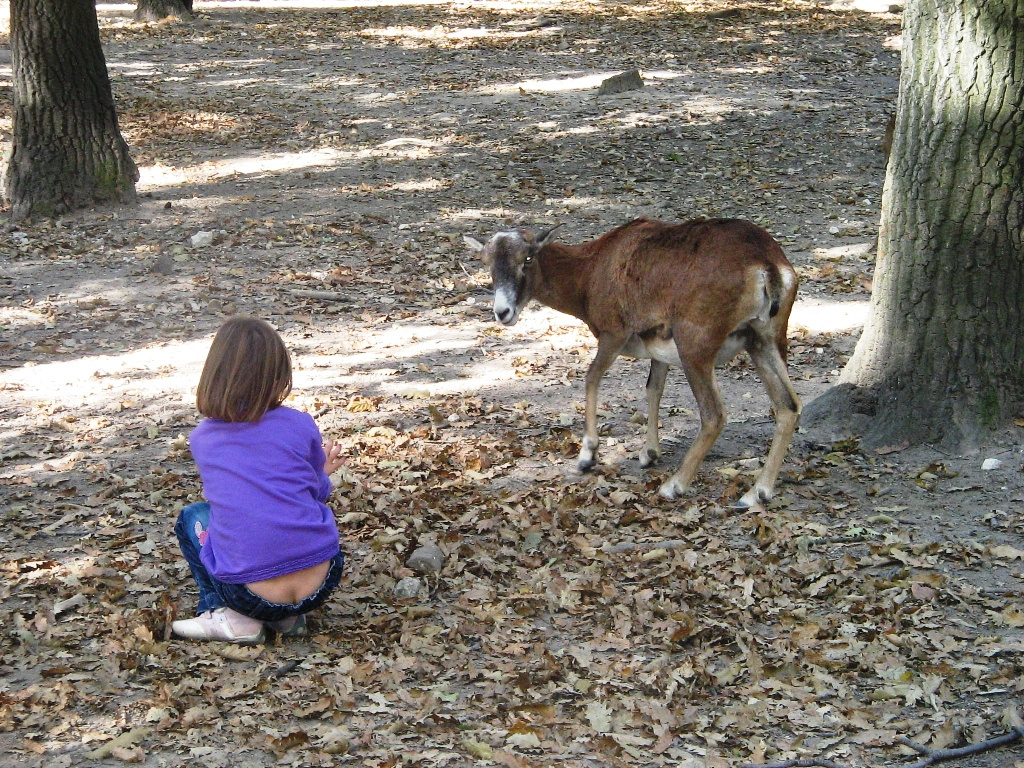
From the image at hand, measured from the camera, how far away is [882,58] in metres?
18.0

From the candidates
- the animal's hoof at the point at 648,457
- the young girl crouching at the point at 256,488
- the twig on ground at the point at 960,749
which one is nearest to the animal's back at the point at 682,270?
the animal's hoof at the point at 648,457

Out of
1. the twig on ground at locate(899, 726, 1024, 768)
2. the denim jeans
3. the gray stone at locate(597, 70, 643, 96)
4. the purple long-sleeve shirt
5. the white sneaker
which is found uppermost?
the gray stone at locate(597, 70, 643, 96)

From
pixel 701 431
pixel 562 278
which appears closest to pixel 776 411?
pixel 701 431

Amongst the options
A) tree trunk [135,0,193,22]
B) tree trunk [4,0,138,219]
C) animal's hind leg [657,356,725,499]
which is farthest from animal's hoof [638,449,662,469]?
tree trunk [135,0,193,22]

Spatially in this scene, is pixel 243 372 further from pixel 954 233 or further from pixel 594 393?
pixel 954 233

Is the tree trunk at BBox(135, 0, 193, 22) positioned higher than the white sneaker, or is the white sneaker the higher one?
the tree trunk at BBox(135, 0, 193, 22)

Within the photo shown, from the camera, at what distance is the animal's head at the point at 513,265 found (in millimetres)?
7023

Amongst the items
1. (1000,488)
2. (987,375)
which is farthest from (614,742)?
(987,375)

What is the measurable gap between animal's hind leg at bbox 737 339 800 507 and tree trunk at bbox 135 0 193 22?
1931 cm

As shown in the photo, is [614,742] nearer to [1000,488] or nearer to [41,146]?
[1000,488]

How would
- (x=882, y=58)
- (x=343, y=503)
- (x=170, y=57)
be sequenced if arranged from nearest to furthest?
(x=343, y=503) < (x=882, y=58) < (x=170, y=57)

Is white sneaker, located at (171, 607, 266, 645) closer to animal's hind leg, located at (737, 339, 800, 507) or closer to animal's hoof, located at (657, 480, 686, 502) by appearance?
animal's hoof, located at (657, 480, 686, 502)

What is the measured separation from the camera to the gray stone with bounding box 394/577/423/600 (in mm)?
5312

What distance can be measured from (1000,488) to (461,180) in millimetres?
8435
